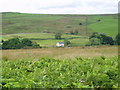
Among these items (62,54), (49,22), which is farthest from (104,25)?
(62,54)

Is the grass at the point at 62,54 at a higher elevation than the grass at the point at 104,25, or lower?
lower

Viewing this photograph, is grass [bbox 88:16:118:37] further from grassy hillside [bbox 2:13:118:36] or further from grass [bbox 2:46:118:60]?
grass [bbox 2:46:118:60]

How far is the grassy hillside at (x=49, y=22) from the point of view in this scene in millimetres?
71688

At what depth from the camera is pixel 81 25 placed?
76.7 meters

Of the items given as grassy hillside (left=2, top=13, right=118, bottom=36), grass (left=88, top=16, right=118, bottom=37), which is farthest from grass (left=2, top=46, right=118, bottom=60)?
grassy hillside (left=2, top=13, right=118, bottom=36)

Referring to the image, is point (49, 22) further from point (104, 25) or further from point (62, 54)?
point (62, 54)

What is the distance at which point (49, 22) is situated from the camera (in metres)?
84.7

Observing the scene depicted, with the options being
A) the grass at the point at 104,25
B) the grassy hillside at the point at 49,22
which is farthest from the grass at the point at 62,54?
the grassy hillside at the point at 49,22

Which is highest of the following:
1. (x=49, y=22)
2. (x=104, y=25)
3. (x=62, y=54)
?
(x=49, y=22)

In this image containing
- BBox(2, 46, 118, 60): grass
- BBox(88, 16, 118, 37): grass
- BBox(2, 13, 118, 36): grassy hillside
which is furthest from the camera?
BBox(2, 13, 118, 36): grassy hillside

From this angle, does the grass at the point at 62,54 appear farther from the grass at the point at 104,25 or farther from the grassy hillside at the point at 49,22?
the grassy hillside at the point at 49,22

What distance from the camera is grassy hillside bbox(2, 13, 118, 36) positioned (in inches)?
2822

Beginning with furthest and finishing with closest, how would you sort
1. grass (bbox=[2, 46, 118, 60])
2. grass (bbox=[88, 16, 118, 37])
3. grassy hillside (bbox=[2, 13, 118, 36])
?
grassy hillside (bbox=[2, 13, 118, 36])
grass (bbox=[88, 16, 118, 37])
grass (bbox=[2, 46, 118, 60])

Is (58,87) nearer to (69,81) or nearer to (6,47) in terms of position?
(69,81)
